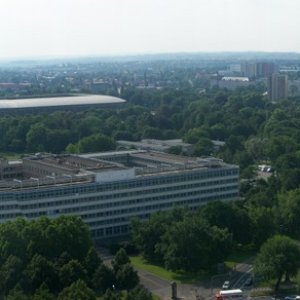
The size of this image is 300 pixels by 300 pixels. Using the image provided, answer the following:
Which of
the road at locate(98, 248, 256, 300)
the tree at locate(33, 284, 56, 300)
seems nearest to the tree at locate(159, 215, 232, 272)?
the road at locate(98, 248, 256, 300)

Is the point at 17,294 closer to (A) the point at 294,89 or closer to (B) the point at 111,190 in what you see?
(B) the point at 111,190

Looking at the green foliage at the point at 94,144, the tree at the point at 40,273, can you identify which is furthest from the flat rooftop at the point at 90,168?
the green foliage at the point at 94,144

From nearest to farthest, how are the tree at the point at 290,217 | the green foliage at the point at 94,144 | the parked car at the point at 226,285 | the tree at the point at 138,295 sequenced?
the tree at the point at 138,295 → the parked car at the point at 226,285 → the tree at the point at 290,217 → the green foliage at the point at 94,144

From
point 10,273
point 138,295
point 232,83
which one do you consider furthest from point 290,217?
point 232,83

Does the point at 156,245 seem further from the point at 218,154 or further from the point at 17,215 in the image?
the point at 218,154

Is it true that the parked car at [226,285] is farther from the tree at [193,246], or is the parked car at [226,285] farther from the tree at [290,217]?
the tree at [290,217]

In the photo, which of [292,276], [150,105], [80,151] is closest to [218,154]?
[80,151]

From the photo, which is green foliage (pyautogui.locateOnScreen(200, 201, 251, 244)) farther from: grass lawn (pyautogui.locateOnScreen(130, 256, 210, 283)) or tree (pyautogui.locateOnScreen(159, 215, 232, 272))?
grass lawn (pyautogui.locateOnScreen(130, 256, 210, 283))
